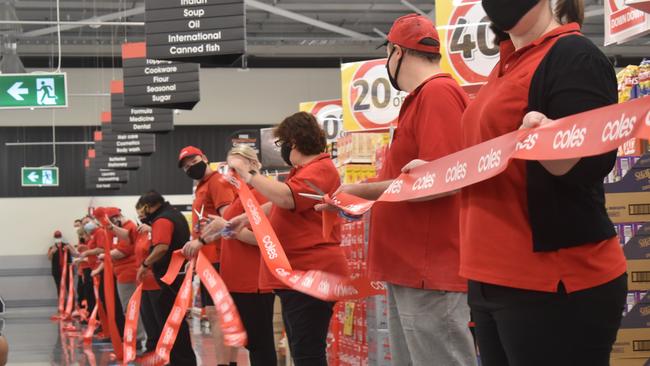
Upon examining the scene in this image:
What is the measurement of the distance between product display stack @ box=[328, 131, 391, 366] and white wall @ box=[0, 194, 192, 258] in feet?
64.4

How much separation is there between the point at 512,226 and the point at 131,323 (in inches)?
269

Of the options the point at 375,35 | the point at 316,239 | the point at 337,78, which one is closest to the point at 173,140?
the point at 337,78

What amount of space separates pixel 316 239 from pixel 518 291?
8.29 ft

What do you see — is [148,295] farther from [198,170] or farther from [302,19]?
[302,19]

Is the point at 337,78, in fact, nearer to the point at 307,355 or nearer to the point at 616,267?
the point at 307,355

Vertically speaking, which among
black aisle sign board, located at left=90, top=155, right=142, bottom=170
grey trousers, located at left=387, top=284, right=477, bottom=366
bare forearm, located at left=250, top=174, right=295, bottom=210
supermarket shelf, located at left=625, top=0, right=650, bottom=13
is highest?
supermarket shelf, located at left=625, top=0, right=650, bottom=13

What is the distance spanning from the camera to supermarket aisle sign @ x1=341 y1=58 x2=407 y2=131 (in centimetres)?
863

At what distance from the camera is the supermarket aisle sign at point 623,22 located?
16.5 feet

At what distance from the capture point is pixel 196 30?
27.9ft

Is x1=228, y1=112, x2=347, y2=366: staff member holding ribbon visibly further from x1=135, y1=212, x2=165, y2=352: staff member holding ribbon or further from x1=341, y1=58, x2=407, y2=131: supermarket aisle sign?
x1=341, y1=58, x2=407, y2=131: supermarket aisle sign

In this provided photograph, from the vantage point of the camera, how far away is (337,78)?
27.8 metres

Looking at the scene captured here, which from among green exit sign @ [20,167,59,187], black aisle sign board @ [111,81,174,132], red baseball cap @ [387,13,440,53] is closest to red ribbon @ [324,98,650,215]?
red baseball cap @ [387,13,440,53]

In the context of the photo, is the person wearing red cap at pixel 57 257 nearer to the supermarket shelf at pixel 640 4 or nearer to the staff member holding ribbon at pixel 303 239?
the staff member holding ribbon at pixel 303 239

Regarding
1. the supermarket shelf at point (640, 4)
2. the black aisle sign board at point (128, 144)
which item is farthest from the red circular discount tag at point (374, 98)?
the black aisle sign board at point (128, 144)
